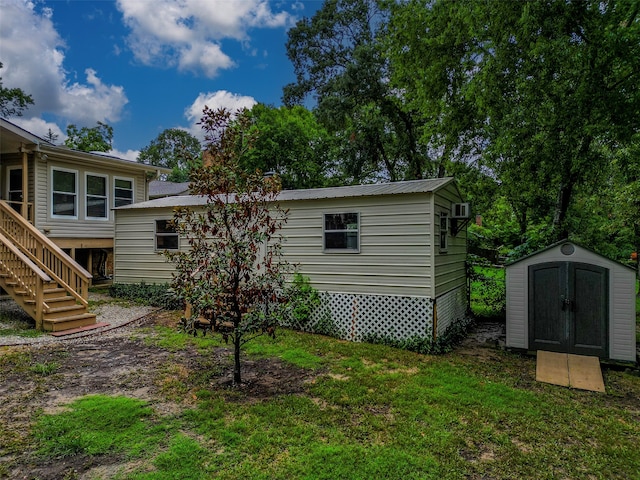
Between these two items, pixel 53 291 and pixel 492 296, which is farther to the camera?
pixel 492 296

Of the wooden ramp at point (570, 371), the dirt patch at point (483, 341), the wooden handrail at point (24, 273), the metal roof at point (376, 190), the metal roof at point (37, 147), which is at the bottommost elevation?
the dirt patch at point (483, 341)

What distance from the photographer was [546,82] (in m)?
7.85

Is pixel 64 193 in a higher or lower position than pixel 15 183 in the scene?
lower

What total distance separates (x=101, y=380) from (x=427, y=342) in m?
5.33

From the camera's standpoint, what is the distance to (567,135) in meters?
7.88

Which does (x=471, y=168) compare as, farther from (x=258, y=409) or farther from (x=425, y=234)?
(x=258, y=409)

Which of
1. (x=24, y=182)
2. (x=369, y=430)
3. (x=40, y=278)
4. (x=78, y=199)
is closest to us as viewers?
(x=369, y=430)

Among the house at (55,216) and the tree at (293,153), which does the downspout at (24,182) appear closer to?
the house at (55,216)

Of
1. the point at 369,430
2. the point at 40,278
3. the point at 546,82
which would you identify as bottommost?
the point at 369,430

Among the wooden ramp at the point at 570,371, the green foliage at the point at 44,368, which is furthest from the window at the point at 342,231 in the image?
the green foliage at the point at 44,368

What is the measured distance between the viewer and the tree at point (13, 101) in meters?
22.2

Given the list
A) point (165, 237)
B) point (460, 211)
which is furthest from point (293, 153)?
point (460, 211)

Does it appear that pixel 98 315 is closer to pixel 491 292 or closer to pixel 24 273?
pixel 24 273

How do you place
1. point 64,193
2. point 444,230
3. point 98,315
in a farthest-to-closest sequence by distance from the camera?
point 64,193
point 98,315
point 444,230
